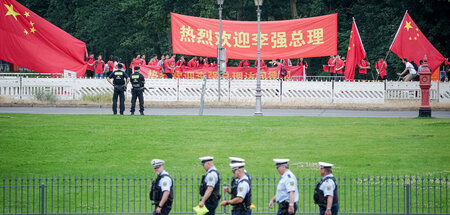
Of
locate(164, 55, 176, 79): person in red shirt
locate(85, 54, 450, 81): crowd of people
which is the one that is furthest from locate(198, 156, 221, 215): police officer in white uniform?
locate(164, 55, 176, 79): person in red shirt

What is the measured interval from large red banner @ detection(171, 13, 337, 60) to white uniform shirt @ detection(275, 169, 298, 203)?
25.5m

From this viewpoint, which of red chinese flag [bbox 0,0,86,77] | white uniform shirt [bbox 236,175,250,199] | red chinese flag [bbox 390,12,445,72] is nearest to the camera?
white uniform shirt [bbox 236,175,250,199]

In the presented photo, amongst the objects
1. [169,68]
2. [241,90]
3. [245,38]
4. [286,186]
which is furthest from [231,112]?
[286,186]

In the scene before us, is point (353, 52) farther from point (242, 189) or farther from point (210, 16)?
point (242, 189)

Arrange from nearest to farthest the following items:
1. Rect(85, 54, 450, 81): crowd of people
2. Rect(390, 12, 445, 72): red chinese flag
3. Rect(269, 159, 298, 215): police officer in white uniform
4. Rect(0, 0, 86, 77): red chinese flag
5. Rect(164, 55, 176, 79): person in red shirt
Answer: Rect(269, 159, 298, 215): police officer in white uniform < Rect(0, 0, 86, 77): red chinese flag < Rect(390, 12, 445, 72): red chinese flag < Rect(85, 54, 450, 81): crowd of people < Rect(164, 55, 176, 79): person in red shirt

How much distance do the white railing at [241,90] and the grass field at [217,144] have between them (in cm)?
797

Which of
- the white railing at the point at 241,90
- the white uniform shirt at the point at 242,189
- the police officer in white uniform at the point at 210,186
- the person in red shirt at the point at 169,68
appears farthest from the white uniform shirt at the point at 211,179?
the person in red shirt at the point at 169,68

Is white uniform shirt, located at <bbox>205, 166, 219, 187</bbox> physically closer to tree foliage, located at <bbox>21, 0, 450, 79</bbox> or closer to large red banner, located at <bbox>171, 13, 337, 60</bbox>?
large red banner, located at <bbox>171, 13, 337, 60</bbox>

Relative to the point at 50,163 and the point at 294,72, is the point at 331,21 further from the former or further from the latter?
the point at 50,163

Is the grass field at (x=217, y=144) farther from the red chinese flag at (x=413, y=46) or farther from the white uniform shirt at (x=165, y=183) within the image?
the red chinese flag at (x=413, y=46)

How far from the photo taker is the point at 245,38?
123 ft

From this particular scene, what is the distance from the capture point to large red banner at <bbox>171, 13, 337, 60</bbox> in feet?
122

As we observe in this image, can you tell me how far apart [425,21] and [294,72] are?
1042 centimetres

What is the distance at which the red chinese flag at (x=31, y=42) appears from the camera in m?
31.9
